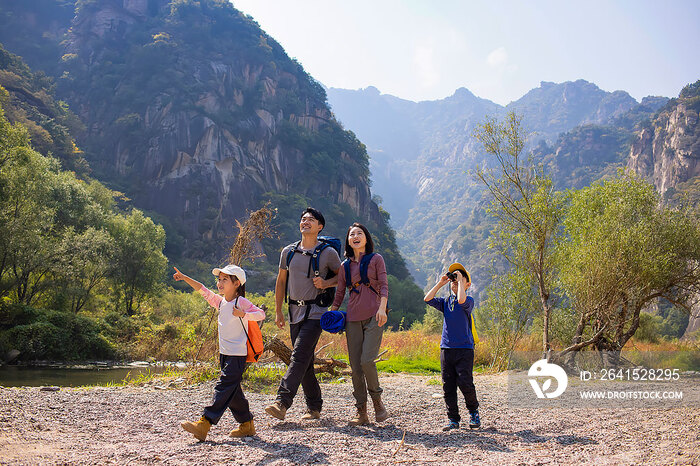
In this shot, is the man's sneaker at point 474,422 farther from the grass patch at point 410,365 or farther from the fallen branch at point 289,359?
the grass patch at point 410,365

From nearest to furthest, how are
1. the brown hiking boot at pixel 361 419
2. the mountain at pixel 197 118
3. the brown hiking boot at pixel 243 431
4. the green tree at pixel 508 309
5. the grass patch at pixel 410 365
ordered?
the brown hiking boot at pixel 243 431 < the brown hiking boot at pixel 361 419 < the green tree at pixel 508 309 < the grass patch at pixel 410 365 < the mountain at pixel 197 118

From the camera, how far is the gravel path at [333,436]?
11.5 ft

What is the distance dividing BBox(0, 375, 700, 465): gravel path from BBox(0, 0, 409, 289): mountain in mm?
44812

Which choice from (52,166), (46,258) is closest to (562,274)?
(46,258)

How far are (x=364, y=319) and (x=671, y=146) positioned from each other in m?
99.0

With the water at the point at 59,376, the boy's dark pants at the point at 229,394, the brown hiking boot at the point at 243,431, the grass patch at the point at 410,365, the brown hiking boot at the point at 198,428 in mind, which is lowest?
the water at the point at 59,376

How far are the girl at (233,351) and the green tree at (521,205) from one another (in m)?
9.52

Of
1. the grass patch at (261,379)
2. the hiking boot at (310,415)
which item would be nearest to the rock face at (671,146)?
the grass patch at (261,379)

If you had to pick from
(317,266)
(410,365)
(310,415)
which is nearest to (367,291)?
(317,266)

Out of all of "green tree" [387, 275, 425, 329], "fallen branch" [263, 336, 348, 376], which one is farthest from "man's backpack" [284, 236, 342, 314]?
"green tree" [387, 275, 425, 329]

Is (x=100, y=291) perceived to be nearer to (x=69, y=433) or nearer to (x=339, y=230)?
(x=69, y=433)

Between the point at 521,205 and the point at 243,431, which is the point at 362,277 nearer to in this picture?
the point at 243,431

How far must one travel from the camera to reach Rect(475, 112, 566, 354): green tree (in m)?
12.0

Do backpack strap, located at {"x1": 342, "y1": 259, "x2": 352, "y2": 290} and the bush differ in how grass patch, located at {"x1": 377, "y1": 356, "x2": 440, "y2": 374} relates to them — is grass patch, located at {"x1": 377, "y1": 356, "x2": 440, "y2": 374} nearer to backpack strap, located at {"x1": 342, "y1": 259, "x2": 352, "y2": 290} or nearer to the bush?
backpack strap, located at {"x1": 342, "y1": 259, "x2": 352, "y2": 290}
